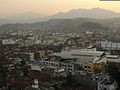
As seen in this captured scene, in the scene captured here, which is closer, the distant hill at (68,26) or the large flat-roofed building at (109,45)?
the large flat-roofed building at (109,45)

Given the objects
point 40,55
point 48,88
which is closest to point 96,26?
point 40,55

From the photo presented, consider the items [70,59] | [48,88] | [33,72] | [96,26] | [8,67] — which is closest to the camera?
[48,88]

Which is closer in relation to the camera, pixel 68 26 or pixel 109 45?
pixel 109 45

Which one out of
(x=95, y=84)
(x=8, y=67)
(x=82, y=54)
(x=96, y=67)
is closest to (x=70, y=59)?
(x=82, y=54)

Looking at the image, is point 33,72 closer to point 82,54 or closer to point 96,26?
point 82,54

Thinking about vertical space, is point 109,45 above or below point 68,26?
above

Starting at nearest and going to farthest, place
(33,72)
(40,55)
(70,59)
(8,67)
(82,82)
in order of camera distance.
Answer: (82,82), (33,72), (8,67), (70,59), (40,55)

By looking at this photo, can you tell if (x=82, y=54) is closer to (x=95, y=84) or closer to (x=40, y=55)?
(x=40, y=55)

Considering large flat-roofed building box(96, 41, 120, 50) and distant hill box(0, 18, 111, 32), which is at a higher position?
large flat-roofed building box(96, 41, 120, 50)

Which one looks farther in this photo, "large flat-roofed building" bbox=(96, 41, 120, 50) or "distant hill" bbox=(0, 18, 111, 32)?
"distant hill" bbox=(0, 18, 111, 32)

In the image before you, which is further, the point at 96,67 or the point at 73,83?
the point at 96,67

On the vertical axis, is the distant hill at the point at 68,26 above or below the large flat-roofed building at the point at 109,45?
below
